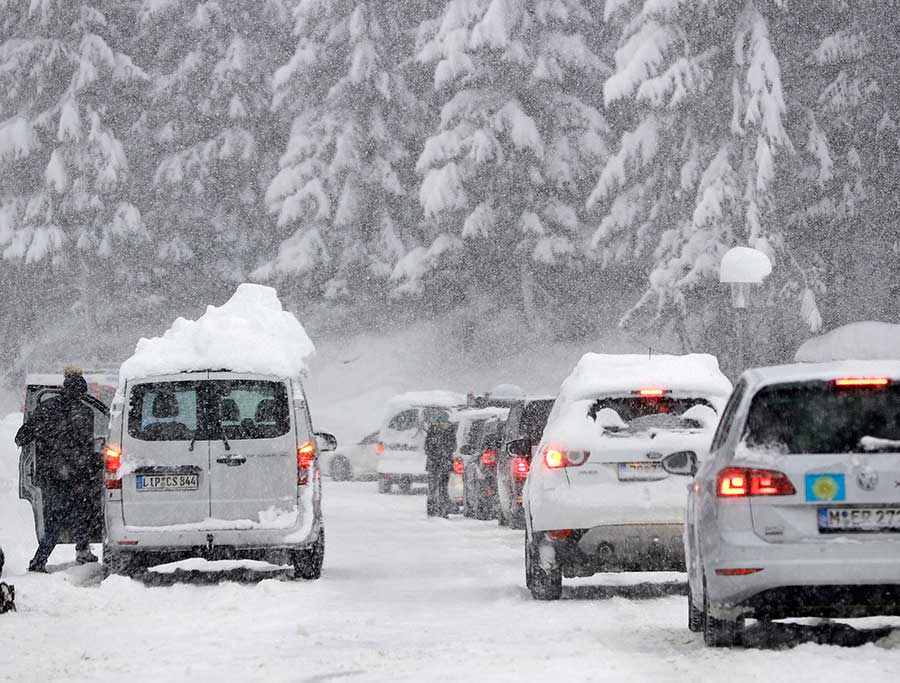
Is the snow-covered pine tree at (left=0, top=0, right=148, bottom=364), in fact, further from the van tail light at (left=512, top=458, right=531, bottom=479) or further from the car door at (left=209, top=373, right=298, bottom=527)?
the car door at (left=209, top=373, right=298, bottom=527)

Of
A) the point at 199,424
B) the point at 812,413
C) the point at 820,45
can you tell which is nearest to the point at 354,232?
the point at 820,45

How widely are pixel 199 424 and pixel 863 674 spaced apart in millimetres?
8108

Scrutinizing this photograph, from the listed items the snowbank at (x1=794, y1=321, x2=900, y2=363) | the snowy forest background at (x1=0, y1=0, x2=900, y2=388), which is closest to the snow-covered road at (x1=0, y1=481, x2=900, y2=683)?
the snowbank at (x1=794, y1=321, x2=900, y2=363)

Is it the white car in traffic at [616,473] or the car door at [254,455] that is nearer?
the white car in traffic at [616,473]

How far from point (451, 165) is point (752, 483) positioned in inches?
1431

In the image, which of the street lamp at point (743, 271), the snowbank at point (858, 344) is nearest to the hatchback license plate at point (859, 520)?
the street lamp at point (743, 271)

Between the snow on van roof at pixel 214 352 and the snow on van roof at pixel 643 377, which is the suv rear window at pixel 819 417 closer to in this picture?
the snow on van roof at pixel 643 377

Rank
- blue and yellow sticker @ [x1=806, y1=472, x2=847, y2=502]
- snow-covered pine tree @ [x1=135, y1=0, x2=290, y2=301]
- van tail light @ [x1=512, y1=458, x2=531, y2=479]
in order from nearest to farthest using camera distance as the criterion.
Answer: blue and yellow sticker @ [x1=806, y1=472, x2=847, y2=502]
van tail light @ [x1=512, y1=458, x2=531, y2=479]
snow-covered pine tree @ [x1=135, y1=0, x2=290, y2=301]

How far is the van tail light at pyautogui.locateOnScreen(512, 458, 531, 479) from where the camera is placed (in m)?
21.1

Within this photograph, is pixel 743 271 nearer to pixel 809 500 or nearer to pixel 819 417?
pixel 819 417

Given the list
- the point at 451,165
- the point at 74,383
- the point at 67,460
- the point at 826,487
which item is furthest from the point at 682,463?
the point at 451,165

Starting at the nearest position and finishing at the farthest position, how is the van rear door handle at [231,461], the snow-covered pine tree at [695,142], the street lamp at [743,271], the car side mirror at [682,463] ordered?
the car side mirror at [682,463], the van rear door handle at [231,461], the street lamp at [743,271], the snow-covered pine tree at [695,142]

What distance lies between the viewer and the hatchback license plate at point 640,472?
12953mm

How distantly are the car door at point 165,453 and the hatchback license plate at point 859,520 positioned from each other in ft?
23.3
